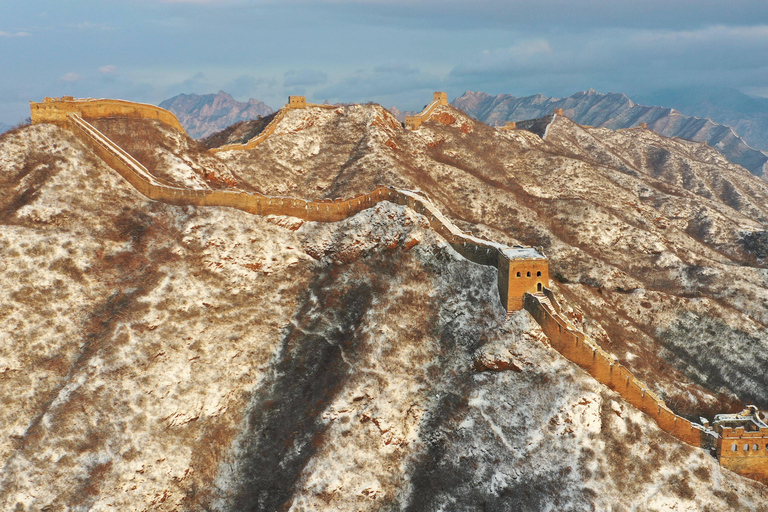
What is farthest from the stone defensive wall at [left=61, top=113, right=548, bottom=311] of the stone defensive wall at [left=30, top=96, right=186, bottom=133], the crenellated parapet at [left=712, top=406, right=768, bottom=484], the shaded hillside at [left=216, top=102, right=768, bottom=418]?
the crenellated parapet at [left=712, top=406, right=768, bottom=484]

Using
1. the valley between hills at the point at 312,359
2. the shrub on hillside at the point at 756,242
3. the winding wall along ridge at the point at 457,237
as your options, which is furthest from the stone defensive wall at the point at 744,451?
the shrub on hillside at the point at 756,242

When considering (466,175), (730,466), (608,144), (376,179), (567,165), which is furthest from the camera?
(608,144)

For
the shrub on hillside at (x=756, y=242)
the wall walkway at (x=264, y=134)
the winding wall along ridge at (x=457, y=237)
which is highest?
the wall walkway at (x=264, y=134)

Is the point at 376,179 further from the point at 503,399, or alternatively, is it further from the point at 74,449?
the point at 74,449

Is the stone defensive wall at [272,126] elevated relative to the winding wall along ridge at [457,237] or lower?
elevated

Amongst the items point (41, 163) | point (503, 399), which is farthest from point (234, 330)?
point (41, 163)

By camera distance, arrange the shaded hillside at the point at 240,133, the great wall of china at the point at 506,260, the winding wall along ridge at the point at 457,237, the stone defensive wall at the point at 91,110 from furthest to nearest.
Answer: the shaded hillside at the point at 240,133 < the stone defensive wall at the point at 91,110 < the winding wall along ridge at the point at 457,237 < the great wall of china at the point at 506,260

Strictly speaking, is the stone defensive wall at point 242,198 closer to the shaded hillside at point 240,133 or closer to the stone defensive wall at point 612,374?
the stone defensive wall at point 612,374
